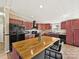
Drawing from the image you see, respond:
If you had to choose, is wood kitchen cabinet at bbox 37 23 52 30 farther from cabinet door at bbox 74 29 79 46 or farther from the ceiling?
the ceiling

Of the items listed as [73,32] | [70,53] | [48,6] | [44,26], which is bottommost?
[70,53]

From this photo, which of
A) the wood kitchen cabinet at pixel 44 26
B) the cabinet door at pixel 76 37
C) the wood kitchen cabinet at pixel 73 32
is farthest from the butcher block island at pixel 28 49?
the wood kitchen cabinet at pixel 44 26

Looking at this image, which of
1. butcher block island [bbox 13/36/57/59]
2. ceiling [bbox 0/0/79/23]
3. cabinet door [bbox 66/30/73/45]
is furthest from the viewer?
cabinet door [bbox 66/30/73/45]

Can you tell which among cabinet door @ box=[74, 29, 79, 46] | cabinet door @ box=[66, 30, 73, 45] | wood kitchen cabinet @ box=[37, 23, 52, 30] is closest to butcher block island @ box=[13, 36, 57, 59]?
cabinet door @ box=[74, 29, 79, 46]

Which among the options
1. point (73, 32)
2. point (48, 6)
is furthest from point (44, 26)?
point (48, 6)

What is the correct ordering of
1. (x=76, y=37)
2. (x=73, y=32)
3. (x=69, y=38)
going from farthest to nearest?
(x=69, y=38) < (x=73, y=32) < (x=76, y=37)

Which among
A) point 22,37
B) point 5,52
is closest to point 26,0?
point 5,52

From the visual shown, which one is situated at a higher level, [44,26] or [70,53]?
[44,26]

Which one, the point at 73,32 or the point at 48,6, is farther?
the point at 73,32

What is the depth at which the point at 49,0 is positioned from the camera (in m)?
5.91

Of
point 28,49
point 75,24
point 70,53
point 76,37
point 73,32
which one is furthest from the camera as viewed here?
point 73,32

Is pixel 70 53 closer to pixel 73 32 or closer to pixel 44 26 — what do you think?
pixel 73 32

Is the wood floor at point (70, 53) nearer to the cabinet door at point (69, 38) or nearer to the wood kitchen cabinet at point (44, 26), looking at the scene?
the cabinet door at point (69, 38)

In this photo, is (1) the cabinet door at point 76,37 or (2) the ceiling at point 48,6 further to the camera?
(1) the cabinet door at point 76,37
